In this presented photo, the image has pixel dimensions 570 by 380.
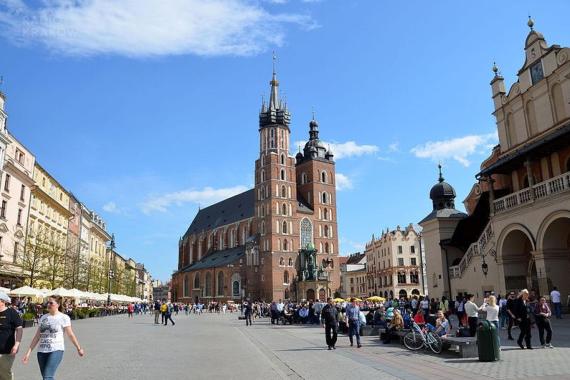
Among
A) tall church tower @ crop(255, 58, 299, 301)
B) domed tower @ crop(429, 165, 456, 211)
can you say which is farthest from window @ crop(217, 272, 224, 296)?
domed tower @ crop(429, 165, 456, 211)

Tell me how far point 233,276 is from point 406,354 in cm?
7755

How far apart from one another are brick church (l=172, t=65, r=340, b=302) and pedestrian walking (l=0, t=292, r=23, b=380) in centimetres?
7433

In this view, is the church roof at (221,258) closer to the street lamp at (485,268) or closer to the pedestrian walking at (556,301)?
the street lamp at (485,268)

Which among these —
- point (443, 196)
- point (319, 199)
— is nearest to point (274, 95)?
point (319, 199)

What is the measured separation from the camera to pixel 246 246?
89188mm

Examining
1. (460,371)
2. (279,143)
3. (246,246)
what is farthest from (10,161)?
(279,143)

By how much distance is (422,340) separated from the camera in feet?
45.9

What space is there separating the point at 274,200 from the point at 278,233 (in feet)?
19.6

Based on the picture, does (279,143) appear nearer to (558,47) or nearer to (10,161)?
(10,161)

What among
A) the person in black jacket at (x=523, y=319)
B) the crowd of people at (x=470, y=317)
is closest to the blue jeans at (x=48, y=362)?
the crowd of people at (x=470, y=317)

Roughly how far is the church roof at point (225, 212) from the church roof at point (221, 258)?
642 cm

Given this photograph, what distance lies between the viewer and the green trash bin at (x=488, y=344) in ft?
36.9

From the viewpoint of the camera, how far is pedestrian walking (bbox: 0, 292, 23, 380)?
7.26 m

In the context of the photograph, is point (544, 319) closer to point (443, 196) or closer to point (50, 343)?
point (50, 343)
